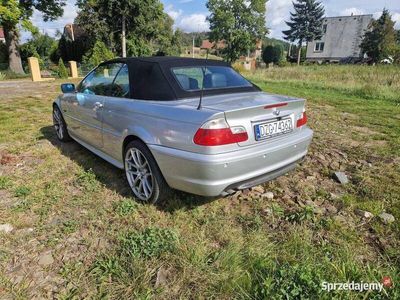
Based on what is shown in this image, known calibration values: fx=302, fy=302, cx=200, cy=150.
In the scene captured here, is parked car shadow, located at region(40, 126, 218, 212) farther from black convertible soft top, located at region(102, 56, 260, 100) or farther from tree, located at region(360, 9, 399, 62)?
tree, located at region(360, 9, 399, 62)

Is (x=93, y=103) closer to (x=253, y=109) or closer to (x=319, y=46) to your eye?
(x=253, y=109)

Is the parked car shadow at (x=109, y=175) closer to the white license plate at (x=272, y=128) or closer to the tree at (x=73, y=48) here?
the white license plate at (x=272, y=128)

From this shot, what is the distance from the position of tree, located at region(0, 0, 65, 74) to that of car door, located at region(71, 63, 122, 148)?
868 inches

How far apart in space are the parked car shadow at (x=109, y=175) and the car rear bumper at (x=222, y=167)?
43 centimetres

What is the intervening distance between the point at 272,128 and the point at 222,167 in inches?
27.2

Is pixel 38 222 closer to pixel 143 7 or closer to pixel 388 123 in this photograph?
pixel 388 123

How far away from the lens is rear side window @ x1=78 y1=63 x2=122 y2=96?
12.4 ft

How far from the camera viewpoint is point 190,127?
255 centimetres

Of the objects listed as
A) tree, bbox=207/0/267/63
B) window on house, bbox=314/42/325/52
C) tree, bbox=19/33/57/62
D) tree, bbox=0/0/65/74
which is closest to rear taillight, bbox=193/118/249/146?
tree, bbox=0/0/65/74

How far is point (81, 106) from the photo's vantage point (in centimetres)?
428

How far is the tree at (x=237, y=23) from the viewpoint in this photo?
170 ft

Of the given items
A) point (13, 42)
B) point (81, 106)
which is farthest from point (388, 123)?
point (13, 42)

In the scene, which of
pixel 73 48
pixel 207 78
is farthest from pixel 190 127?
pixel 73 48

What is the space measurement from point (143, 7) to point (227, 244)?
102 feet
